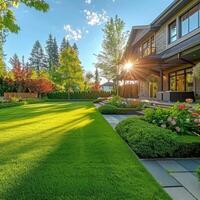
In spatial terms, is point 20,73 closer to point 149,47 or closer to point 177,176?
point 149,47

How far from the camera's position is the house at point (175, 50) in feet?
46.4

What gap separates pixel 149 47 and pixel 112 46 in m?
12.8

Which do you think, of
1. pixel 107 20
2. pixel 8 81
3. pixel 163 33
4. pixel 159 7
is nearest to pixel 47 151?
pixel 163 33

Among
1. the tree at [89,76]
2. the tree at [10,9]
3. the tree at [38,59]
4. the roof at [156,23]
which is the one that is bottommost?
the tree at [10,9]

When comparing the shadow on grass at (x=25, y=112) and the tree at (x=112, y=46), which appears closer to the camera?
the shadow on grass at (x=25, y=112)

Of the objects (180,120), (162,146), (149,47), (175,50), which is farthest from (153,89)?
(162,146)

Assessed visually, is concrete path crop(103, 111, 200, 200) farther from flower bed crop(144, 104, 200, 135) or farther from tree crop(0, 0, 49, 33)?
tree crop(0, 0, 49, 33)

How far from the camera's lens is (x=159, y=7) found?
72.9 feet

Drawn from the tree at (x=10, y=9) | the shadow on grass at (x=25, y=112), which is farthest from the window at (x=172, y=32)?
the tree at (x=10, y=9)

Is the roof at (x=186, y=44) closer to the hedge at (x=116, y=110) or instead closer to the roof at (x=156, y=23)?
the roof at (x=156, y=23)

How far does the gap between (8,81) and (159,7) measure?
2168 cm

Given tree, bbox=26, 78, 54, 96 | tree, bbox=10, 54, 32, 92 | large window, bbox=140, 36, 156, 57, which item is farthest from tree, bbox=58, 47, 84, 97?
large window, bbox=140, 36, 156, 57

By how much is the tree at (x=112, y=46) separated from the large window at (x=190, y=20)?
1853cm

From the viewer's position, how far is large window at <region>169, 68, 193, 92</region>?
625 inches
